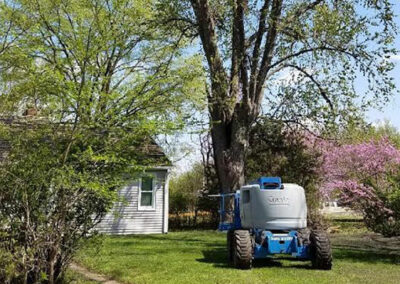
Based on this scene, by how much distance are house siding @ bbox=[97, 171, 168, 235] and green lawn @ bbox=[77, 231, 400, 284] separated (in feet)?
14.8

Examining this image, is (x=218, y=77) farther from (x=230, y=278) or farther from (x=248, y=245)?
(x=230, y=278)

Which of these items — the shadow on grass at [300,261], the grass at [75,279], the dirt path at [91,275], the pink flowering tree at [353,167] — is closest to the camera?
the grass at [75,279]

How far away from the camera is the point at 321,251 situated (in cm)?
924

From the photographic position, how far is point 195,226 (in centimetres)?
2242

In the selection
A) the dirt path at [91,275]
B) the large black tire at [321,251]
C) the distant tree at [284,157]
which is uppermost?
the distant tree at [284,157]

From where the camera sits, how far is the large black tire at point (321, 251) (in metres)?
9.24

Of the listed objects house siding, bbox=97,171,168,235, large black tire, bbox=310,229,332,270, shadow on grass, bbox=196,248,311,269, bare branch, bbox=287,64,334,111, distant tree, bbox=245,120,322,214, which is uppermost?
bare branch, bbox=287,64,334,111

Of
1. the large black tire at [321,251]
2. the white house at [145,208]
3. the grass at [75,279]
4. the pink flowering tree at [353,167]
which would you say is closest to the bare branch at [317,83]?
the pink flowering tree at [353,167]

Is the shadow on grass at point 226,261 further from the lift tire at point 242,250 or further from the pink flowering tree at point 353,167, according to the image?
the pink flowering tree at point 353,167

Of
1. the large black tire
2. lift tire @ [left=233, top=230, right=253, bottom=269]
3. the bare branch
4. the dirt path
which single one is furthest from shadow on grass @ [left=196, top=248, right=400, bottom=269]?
the bare branch

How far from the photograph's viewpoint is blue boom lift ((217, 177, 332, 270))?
922cm

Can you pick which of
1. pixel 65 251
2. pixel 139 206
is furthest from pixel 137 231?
pixel 65 251

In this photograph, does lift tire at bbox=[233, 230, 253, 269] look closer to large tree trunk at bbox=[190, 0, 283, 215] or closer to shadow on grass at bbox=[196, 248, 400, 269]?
shadow on grass at bbox=[196, 248, 400, 269]

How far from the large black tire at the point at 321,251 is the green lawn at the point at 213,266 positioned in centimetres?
21
